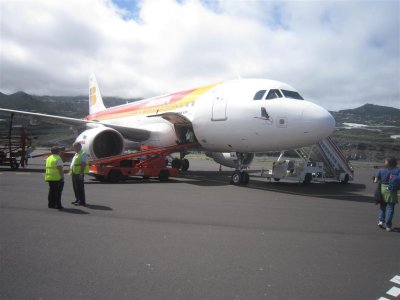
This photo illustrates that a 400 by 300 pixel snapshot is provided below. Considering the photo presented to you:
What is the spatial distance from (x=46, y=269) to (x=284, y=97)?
9318mm

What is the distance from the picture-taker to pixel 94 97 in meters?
28.8

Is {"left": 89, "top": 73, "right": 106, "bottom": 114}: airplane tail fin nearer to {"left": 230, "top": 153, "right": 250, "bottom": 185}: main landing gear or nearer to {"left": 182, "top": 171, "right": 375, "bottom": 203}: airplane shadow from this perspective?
{"left": 182, "top": 171, "right": 375, "bottom": 203}: airplane shadow

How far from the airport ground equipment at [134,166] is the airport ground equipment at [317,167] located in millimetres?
4041

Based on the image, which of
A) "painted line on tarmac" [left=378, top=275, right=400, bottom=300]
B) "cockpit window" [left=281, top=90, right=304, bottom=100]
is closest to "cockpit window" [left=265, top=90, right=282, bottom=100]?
"cockpit window" [left=281, top=90, right=304, bottom=100]

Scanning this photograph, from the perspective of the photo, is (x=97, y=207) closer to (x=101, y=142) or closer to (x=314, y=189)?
(x=101, y=142)

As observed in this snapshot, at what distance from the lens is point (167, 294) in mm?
3375

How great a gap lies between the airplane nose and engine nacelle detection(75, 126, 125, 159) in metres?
8.06

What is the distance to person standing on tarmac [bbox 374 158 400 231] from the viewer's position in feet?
21.4

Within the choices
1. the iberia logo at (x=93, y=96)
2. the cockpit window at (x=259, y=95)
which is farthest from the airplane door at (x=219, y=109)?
the iberia logo at (x=93, y=96)

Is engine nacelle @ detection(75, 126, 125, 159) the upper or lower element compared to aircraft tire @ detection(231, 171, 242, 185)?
upper

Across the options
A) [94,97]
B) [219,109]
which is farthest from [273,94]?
[94,97]

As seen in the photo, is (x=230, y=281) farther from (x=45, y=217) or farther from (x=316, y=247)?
(x=45, y=217)

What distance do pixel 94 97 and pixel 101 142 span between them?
14572 millimetres

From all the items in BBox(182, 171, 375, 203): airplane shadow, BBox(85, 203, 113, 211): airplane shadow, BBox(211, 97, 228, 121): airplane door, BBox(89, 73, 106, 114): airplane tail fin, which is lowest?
BBox(85, 203, 113, 211): airplane shadow
